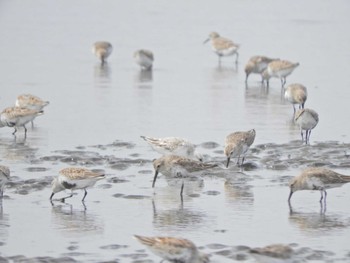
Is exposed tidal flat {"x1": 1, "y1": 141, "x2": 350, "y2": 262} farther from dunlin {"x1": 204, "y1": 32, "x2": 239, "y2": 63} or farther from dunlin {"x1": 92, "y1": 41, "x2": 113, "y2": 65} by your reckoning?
dunlin {"x1": 204, "y1": 32, "x2": 239, "y2": 63}

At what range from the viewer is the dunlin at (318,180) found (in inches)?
609

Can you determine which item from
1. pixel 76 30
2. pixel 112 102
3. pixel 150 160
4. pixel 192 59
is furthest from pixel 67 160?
pixel 76 30

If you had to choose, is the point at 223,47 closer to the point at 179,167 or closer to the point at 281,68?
the point at 281,68

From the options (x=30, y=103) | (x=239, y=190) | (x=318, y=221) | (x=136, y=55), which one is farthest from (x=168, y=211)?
(x=136, y=55)

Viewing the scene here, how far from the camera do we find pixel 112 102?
25.2 meters

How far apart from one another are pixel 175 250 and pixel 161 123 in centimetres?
1105

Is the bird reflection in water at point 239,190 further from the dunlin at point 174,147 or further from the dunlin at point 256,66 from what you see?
the dunlin at point 256,66

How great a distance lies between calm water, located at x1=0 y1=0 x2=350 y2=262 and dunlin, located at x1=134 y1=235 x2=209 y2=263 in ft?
2.76

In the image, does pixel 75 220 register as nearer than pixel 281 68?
Yes

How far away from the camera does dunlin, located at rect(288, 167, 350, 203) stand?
15.5m

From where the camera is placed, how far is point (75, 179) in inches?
610

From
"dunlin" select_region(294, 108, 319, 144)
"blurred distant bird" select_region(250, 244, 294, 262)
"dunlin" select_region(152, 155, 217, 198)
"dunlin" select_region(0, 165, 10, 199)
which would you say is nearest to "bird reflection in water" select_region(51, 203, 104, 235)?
"dunlin" select_region(0, 165, 10, 199)

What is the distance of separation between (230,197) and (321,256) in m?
3.59

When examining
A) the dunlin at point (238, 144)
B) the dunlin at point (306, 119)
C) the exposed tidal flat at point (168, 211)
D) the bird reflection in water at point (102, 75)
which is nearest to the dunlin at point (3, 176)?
the exposed tidal flat at point (168, 211)
